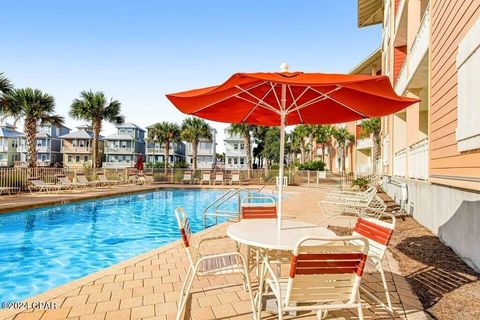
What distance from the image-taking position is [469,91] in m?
4.38

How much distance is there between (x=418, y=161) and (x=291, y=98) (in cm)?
626

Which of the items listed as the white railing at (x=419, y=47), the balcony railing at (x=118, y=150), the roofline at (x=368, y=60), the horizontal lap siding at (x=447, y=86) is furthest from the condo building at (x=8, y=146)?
the horizontal lap siding at (x=447, y=86)

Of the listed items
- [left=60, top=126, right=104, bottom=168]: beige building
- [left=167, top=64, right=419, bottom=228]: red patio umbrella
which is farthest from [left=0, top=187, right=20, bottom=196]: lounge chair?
[left=60, top=126, right=104, bottom=168]: beige building

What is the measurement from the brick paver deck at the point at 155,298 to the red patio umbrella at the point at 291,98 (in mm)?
1100

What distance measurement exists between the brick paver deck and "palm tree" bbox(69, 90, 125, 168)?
89.1 ft

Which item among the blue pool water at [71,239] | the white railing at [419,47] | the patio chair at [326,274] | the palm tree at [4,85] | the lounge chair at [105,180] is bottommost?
the blue pool water at [71,239]

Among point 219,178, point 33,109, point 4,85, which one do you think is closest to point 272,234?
point 4,85

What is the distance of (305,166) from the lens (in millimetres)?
29234

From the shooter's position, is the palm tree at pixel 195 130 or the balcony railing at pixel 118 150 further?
the balcony railing at pixel 118 150

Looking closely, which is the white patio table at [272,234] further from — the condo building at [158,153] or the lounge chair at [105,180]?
the condo building at [158,153]

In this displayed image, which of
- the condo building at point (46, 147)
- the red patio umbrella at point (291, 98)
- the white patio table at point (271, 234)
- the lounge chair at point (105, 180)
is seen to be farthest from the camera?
the condo building at point (46, 147)

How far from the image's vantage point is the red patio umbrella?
2607 mm

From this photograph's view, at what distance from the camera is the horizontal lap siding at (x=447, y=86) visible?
471 cm

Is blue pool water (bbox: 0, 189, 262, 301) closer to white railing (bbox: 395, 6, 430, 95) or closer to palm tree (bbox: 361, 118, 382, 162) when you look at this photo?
white railing (bbox: 395, 6, 430, 95)
